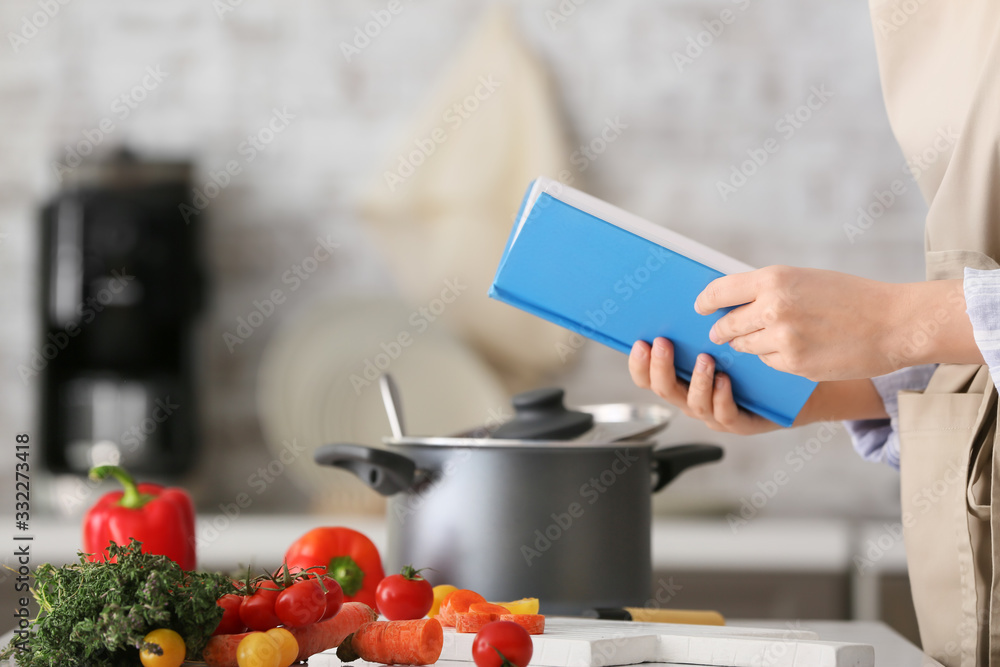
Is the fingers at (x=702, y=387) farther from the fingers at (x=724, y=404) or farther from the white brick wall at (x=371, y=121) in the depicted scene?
the white brick wall at (x=371, y=121)

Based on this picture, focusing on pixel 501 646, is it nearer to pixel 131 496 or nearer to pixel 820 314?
pixel 820 314

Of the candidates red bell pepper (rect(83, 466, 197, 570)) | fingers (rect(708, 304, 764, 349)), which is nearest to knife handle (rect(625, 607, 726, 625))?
fingers (rect(708, 304, 764, 349))

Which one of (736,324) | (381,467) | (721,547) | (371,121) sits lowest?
(721,547)

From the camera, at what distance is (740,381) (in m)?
0.82

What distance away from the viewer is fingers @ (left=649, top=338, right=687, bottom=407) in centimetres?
80

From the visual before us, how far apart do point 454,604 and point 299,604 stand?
0.13 m

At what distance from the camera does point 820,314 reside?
690mm

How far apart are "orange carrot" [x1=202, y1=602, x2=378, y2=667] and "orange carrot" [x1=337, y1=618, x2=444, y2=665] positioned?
0.03 m

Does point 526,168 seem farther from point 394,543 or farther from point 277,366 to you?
point 394,543

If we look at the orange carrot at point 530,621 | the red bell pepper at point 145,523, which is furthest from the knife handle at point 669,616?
the red bell pepper at point 145,523

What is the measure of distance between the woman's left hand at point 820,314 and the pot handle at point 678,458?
0.28m

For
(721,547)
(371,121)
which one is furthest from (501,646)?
(371,121)

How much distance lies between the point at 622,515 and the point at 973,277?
35 centimetres

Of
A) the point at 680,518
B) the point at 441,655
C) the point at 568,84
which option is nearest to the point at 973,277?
the point at 441,655
